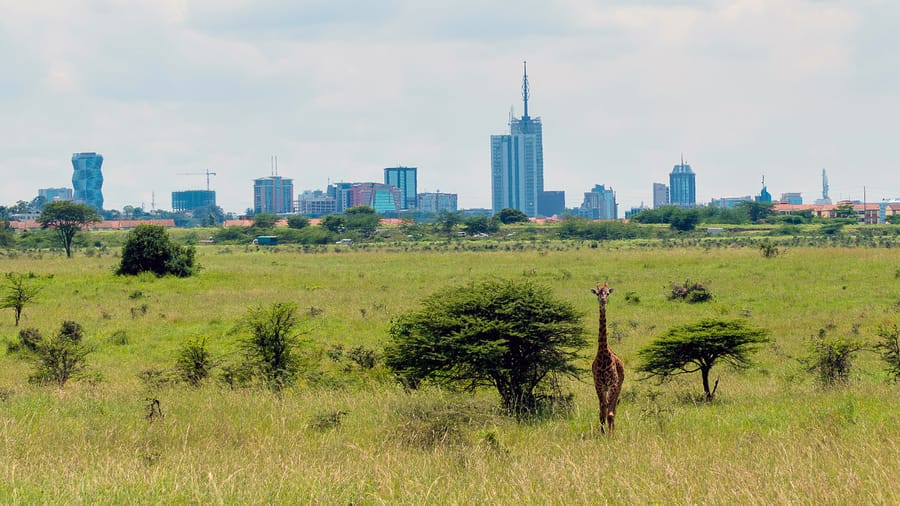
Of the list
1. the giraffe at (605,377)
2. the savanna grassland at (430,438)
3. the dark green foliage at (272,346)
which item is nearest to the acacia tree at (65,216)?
the savanna grassland at (430,438)

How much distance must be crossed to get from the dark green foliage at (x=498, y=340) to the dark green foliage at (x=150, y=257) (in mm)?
32381

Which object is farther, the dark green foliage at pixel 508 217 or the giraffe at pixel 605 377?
the dark green foliage at pixel 508 217

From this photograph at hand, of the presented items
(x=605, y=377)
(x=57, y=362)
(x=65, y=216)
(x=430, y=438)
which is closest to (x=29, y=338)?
(x=57, y=362)

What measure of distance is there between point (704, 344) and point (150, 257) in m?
34.6

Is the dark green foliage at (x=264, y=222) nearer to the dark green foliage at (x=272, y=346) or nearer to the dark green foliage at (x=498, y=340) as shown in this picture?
the dark green foliage at (x=272, y=346)

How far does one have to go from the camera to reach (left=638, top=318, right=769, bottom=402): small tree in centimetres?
1508

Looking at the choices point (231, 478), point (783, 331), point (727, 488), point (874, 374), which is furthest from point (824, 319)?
point (231, 478)

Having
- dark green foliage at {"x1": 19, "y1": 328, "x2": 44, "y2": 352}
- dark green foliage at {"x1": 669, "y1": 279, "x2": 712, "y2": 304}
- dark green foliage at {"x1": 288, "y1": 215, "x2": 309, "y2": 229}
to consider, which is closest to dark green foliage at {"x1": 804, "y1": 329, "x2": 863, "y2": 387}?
dark green foliage at {"x1": 669, "y1": 279, "x2": 712, "y2": 304}

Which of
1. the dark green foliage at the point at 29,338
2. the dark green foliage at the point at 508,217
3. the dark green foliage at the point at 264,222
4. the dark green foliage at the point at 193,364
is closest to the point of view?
the dark green foliage at the point at 193,364

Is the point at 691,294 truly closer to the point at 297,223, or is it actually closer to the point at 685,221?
the point at 685,221

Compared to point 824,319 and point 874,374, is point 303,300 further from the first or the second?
point 874,374

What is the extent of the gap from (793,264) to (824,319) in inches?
761

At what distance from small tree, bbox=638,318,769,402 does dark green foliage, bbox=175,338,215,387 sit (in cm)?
880

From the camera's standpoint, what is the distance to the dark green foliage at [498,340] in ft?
43.4
